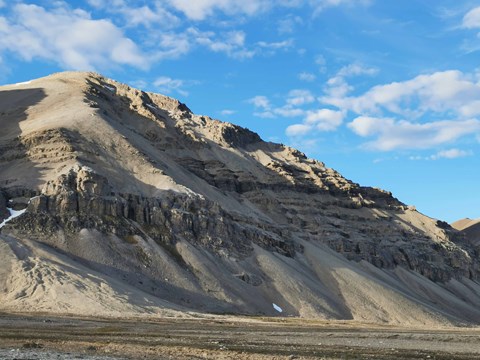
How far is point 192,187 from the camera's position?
186 metres

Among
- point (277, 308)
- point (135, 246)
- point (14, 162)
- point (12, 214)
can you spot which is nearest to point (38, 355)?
point (135, 246)

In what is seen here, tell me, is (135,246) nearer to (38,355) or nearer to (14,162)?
(14,162)

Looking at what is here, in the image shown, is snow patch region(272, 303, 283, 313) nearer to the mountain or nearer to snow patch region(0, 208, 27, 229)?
the mountain

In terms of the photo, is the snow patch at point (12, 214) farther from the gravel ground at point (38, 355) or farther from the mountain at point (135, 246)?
the gravel ground at point (38, 355)

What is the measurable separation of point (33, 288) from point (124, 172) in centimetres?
6550

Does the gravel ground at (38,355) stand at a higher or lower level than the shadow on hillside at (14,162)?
lower

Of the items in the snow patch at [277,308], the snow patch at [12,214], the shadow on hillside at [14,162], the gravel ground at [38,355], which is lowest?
the snow patch at [277,308]

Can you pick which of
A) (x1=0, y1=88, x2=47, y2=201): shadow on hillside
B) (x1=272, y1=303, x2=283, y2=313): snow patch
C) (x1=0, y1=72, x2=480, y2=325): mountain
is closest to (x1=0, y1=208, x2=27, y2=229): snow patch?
(x1=0, y1=72, x2=480, y2=325): mountain

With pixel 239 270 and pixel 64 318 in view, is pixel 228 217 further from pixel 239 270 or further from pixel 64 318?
pixel 64 318

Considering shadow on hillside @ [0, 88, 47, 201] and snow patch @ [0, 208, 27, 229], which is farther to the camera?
shadow on hillside @ [0, 88, 47, 201]

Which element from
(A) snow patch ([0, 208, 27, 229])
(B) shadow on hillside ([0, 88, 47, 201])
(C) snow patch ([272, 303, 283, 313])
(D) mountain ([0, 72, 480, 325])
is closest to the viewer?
(D) mountain ([0, 72, 480, 325])

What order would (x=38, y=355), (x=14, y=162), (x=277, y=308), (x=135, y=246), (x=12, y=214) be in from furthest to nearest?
(x=14, y=162)
(x=12, y=214)
(x=277, y=308)
(x=135, y=246)
(x=38, y=355)

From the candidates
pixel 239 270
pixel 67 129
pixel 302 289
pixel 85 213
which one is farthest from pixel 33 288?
pixel 67 129

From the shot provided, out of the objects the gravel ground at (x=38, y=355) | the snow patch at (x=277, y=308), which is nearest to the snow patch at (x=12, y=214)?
the snow patch at (x=277, y=308)
